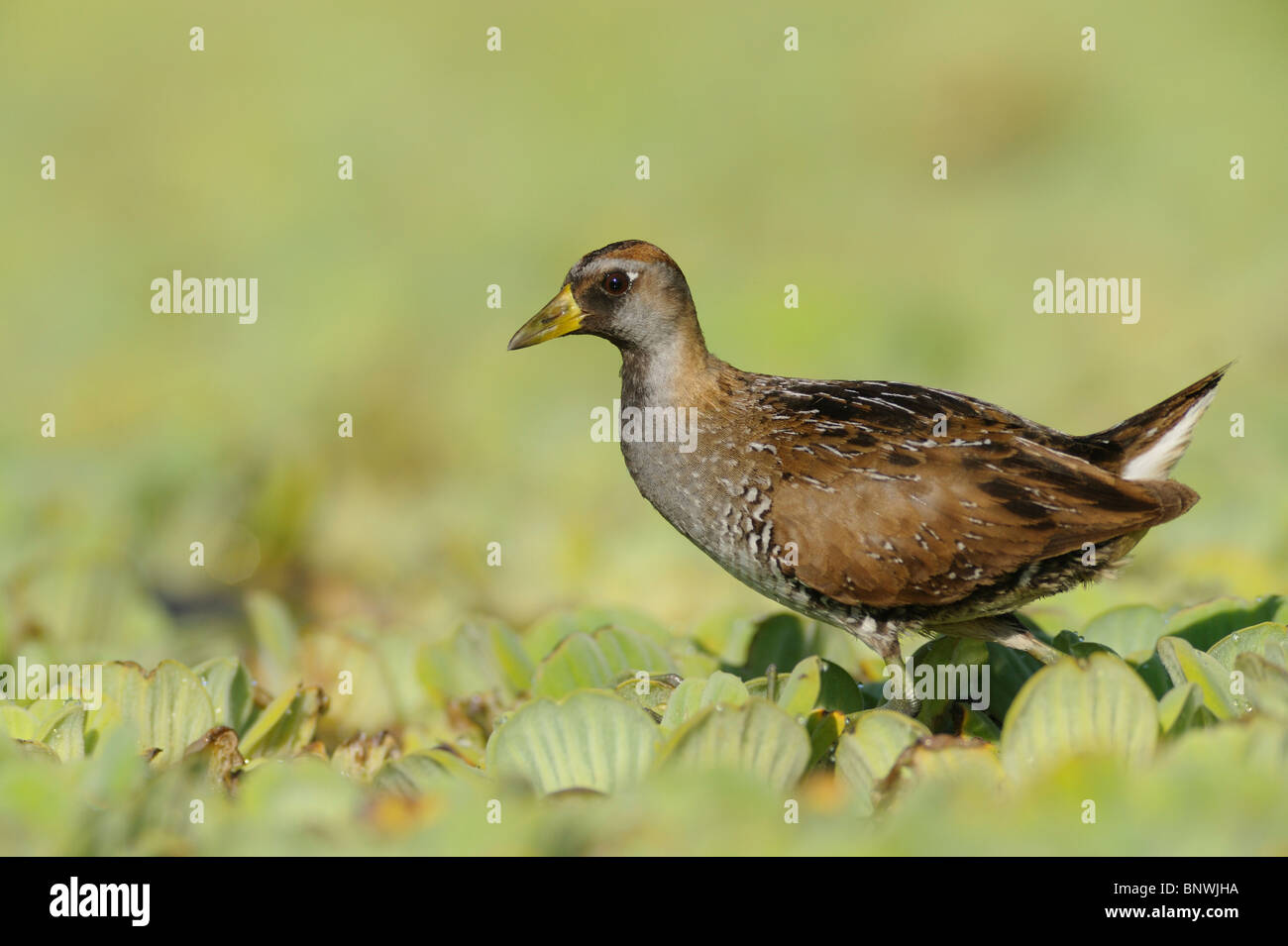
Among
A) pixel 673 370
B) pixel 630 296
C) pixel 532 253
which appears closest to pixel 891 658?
pixel 673 370

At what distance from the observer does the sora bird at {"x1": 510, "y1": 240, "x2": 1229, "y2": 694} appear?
3.92 meters

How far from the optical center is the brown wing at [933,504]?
390cm

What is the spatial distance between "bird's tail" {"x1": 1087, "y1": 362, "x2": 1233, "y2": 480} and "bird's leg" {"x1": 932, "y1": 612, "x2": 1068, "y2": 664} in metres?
0.54

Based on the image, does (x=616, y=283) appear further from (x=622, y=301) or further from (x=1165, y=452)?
(x=1165, y=452)

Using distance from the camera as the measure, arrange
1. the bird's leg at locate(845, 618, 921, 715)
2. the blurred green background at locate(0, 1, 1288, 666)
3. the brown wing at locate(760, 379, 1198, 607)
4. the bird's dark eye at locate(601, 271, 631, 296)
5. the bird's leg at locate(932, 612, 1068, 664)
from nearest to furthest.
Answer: the brown wing at locate(760, 379, 1198, 607) → the bird's leg at locate(845, 618, 921, 715) → the bird's leg at locate(932, 612, 1068, 664) → the bird's dark eye at locate(601, 271, 631, 296) → the blurred green background at locate(0, 1, 1288, 666)

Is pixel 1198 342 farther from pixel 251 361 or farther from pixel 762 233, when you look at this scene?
pixel 251 361

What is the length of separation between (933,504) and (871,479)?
0.61 feet

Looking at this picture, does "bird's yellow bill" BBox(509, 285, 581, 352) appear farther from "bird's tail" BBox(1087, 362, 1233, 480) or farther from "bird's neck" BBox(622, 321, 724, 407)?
"bird's tail" BBox(1087, 362, 1233, 480)

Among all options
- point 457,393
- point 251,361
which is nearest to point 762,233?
point 457,393

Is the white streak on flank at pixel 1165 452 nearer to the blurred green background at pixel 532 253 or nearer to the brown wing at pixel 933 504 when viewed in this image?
the brown wing at pixel 933 504

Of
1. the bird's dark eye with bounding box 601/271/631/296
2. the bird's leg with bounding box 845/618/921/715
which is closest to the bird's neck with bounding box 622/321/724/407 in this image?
the bird's dark eye with bounding box 601/271/631/296

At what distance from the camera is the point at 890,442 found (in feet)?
13.5

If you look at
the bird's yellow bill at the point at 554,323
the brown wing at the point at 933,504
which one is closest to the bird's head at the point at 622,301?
the bird's yellow bill at the point at 554,323

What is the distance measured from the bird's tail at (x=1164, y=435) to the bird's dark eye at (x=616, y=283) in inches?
61.1
